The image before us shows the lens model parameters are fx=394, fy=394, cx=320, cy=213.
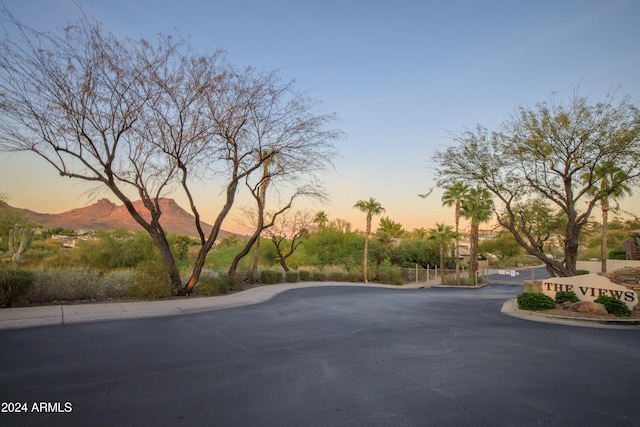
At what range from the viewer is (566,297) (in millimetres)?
14297

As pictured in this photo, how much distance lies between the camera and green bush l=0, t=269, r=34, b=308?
35.1 feet

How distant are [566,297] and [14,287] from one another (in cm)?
1774

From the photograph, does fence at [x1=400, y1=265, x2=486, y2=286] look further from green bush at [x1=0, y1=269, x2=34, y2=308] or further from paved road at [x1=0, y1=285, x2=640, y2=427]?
green bush at [x1=0, y1=269, x2=34, y2=308]

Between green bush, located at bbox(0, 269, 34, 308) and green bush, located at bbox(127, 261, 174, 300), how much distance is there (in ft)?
10.2

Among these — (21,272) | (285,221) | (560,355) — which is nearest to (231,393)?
(560,355)

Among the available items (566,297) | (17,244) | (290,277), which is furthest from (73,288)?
(17,244)

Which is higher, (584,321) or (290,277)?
(290,277)

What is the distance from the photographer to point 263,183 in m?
22.7

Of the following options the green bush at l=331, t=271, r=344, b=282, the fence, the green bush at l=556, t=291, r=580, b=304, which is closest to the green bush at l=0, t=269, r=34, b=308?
the green bush at l=556, t=291, r=580, b=304

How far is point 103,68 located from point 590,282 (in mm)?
18707

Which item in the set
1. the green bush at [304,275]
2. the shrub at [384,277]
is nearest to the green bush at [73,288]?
the green bush at [304,275]

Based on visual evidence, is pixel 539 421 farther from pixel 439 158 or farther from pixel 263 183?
pixel 263 183

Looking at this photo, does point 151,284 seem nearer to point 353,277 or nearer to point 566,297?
point 566,297

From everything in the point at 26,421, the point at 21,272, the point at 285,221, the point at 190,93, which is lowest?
the point at 26,421
